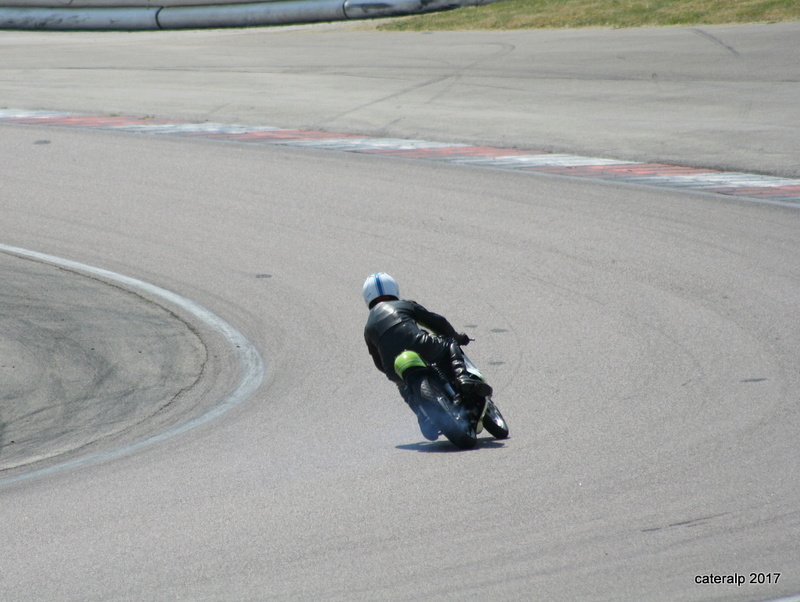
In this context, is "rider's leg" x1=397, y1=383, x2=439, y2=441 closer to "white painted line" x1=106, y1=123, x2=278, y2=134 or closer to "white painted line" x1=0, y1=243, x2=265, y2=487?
"white painted line" x1=0, y1=243, x2=265, y2=487

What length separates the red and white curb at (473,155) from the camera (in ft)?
42.6

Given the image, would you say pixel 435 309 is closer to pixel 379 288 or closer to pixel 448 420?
pixel 379 288

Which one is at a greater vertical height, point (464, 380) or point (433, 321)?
→ point (433, 321)

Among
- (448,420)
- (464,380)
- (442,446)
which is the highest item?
(464,380)

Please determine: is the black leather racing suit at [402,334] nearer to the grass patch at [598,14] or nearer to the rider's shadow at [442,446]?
the rider's shadow at [442,446]

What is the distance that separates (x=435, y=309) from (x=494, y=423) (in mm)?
3268

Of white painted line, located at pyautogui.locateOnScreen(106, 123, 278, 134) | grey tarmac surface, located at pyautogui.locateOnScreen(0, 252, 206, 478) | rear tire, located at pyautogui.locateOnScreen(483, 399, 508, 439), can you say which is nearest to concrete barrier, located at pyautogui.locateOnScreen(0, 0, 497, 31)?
white painted line, located at pyautogui.locateOnScreen(106, 123, 278, 134)

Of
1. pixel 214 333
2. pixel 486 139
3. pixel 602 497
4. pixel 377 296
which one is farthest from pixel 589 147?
pixel 602 497

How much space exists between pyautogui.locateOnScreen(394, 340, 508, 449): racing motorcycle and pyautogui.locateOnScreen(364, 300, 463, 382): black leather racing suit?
73 millimetres

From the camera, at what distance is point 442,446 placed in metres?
6.82

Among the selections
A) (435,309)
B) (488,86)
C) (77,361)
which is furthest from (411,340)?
(488,86)

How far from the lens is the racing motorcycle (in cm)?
662

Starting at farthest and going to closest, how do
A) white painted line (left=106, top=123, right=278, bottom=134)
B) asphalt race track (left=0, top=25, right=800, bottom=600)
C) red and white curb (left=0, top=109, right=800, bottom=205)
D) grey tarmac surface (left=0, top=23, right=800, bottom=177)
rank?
1. white painted line (left=106, top=123, right=278, bottom=134)
2. grey tarmac surface (left=0, top=23, right=800, bottom=177)
3. red and white curb (left=0, top=109, right=800, bottom=205)
4. asphalt race track (left=0, top=25, right=800, bottom=600)

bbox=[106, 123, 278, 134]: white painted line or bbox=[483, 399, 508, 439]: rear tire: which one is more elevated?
bbox=[106, 123, 278, 134]: white painted line
